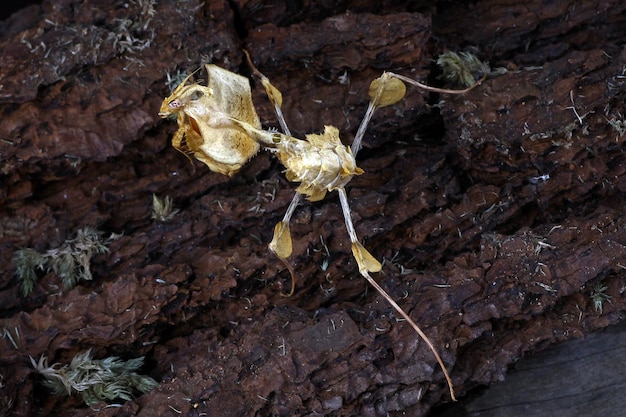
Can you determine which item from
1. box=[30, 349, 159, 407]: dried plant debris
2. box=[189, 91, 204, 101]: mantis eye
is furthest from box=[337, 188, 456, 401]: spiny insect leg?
box=[30, 349, 159, 407]: dried plant debris

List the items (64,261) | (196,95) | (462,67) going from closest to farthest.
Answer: (196,95)
(64,261)
(462,67)

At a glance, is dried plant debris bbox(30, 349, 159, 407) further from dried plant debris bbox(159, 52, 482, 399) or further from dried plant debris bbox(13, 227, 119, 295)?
dried plant debris bbox(159, 52, 482, 399)

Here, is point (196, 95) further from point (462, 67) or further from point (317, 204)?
point (462, 67)

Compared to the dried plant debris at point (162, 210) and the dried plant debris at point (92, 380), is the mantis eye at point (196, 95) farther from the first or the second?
the dried plant debris at point (92, 380)

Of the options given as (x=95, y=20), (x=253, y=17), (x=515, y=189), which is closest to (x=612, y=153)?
(x=515, y=189)

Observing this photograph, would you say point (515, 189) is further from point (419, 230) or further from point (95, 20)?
point (95, 20)

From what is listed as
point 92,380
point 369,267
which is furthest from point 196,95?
point 92,380
